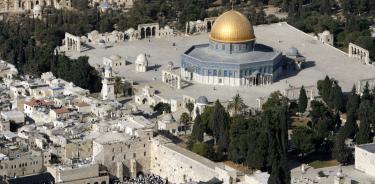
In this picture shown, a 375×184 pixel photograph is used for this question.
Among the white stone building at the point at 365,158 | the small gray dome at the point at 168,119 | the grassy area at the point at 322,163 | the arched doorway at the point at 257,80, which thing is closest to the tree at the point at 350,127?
the grassy area at the point at 322,163

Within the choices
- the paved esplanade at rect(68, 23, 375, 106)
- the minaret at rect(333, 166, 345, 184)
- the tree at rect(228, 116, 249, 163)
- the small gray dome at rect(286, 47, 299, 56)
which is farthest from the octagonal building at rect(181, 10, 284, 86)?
the minaret at rect(333, 166, 345, 184)

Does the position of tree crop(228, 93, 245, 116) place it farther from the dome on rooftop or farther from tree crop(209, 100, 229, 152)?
the dome on rooftop

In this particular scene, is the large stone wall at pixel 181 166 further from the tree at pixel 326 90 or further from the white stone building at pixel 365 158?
the tree at pixel 326 90

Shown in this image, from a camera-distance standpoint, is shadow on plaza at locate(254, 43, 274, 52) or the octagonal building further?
shadow on plaza at locate(254, 43, 274, 52)

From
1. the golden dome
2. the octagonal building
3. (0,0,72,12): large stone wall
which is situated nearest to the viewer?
the octagonal building

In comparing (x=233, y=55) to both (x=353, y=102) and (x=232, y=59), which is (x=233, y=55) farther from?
(x=353, y=102)

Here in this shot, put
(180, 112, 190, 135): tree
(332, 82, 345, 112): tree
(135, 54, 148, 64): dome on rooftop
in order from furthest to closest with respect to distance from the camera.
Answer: (135, 54, 148, 64): dome on rooftop
(332, 82, 345, 112): tree
(180, 112, 190, 135): tree

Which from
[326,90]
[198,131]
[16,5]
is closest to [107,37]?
[16,5]
